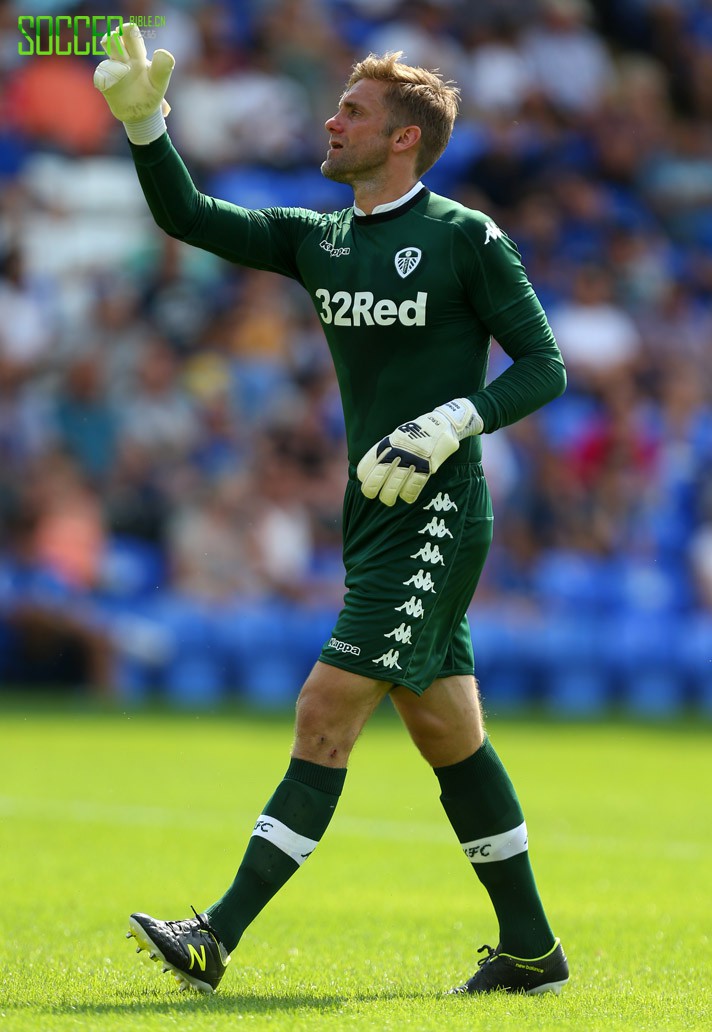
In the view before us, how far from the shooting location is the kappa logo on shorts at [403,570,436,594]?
464cm

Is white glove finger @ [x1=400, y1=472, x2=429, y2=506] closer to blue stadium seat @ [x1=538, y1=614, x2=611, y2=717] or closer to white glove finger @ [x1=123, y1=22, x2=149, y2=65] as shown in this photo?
white glove finger @ [x1=123, y1=22, x2=149, y2=65]

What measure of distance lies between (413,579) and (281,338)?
12.2 m

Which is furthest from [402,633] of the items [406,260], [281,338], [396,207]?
[281,338]

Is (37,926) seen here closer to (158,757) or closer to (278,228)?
(278,228)

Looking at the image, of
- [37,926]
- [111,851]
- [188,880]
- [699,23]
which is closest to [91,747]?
[111,851]

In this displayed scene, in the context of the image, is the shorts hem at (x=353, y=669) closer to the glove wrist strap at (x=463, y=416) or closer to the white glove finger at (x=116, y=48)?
the glove wrist strap at (x=463, y=416)

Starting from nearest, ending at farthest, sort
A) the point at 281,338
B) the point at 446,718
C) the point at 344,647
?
the point at 344,647
the point at 446,718
the point at 281,338

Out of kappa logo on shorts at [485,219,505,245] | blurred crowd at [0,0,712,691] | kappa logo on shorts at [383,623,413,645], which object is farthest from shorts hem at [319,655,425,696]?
blurred crowd at [0,0,712,691]

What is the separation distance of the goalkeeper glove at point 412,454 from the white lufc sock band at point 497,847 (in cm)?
109

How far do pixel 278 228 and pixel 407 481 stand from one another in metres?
1.02

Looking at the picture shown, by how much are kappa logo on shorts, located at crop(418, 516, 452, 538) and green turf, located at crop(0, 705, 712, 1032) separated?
4.19 ft

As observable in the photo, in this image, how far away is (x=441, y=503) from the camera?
15.5 feet

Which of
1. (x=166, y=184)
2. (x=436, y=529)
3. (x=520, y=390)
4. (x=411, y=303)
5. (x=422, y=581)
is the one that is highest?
(x=166, y=184)

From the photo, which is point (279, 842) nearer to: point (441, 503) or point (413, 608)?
point (413, 608)
